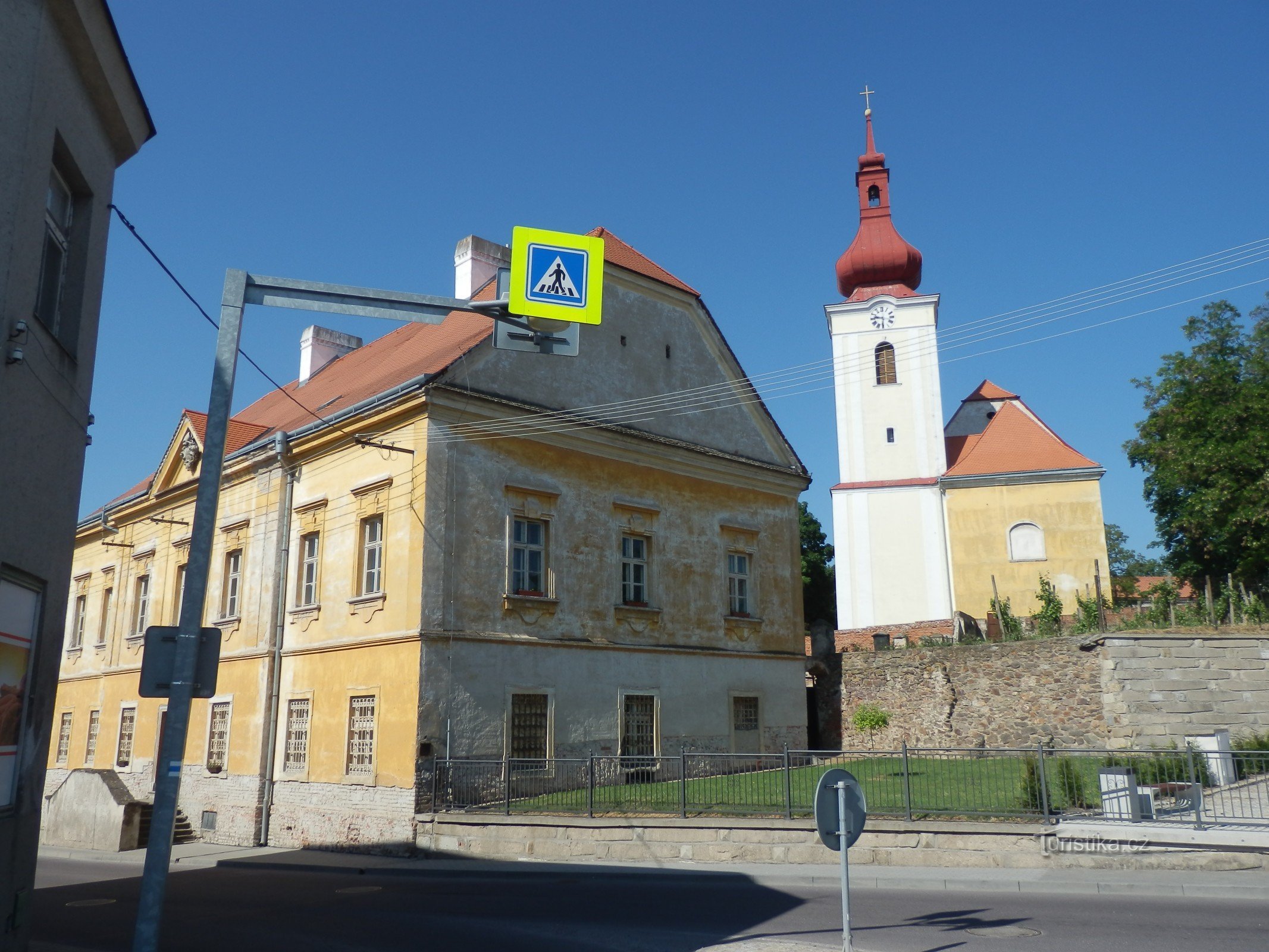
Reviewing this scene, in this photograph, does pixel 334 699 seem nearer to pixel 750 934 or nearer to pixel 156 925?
pixel 750 934

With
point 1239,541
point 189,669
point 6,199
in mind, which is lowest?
point 189,669

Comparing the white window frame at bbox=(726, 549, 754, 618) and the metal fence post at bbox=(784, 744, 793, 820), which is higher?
the white window frame at bbox=(726, 549, 754, 618)

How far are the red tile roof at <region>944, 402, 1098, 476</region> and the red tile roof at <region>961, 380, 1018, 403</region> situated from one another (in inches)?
91.8

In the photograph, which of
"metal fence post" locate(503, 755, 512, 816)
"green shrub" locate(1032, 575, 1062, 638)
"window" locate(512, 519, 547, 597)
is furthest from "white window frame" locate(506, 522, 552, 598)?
"green shrub" locate(1032, 575, 1062, 638)

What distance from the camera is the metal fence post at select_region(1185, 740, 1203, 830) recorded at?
42.1 feet

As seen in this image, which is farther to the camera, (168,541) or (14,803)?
(168,541)

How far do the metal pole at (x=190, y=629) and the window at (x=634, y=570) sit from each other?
14684 mm

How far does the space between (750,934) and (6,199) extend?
27.9 ft

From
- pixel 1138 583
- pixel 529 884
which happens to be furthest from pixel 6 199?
pixel 1138 583

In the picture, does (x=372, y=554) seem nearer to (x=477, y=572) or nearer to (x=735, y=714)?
(x=477, y=572)

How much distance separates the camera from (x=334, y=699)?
775 inches

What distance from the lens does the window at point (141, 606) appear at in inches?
1096

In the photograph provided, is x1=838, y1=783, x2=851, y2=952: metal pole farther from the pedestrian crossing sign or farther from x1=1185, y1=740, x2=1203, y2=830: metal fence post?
x1=1185, y1=740, x2=1203, y2=830: metal fence post

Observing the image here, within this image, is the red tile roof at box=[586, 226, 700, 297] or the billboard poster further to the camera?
the red tile roof at box=[586, 226, 700, 297]
